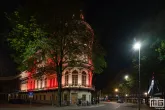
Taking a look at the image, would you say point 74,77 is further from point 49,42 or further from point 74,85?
point 49,42

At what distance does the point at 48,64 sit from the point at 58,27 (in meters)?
7.64

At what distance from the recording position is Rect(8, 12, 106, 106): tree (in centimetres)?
3328

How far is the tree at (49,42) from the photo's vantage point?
33.3 metres

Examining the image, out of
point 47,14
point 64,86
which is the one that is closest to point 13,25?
point 47,14

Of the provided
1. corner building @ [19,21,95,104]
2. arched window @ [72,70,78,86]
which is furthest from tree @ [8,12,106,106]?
arched window @ [72,70,78,86]

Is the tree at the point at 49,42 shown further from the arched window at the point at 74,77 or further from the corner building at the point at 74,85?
the arched window at the point at 74,77

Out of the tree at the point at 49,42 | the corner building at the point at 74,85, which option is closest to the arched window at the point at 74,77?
the corner building at the point at 74,85

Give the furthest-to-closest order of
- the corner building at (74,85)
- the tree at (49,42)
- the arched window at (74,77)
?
the arched window at (74,77)
the corner building at (74,85)
the tree at (49,42)

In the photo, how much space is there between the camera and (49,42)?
115ft

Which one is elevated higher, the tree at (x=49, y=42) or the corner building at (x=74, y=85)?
the tree at (x=49, y=42)

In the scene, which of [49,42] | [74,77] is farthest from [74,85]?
[49,42]

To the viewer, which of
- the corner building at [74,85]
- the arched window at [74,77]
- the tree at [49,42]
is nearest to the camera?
the tree at [49,42]

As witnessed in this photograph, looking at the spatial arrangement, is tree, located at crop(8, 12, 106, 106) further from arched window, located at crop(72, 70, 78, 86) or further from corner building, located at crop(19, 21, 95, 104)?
arched window, located at crop(72, 70, 78, 86)

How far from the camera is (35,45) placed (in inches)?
1296
